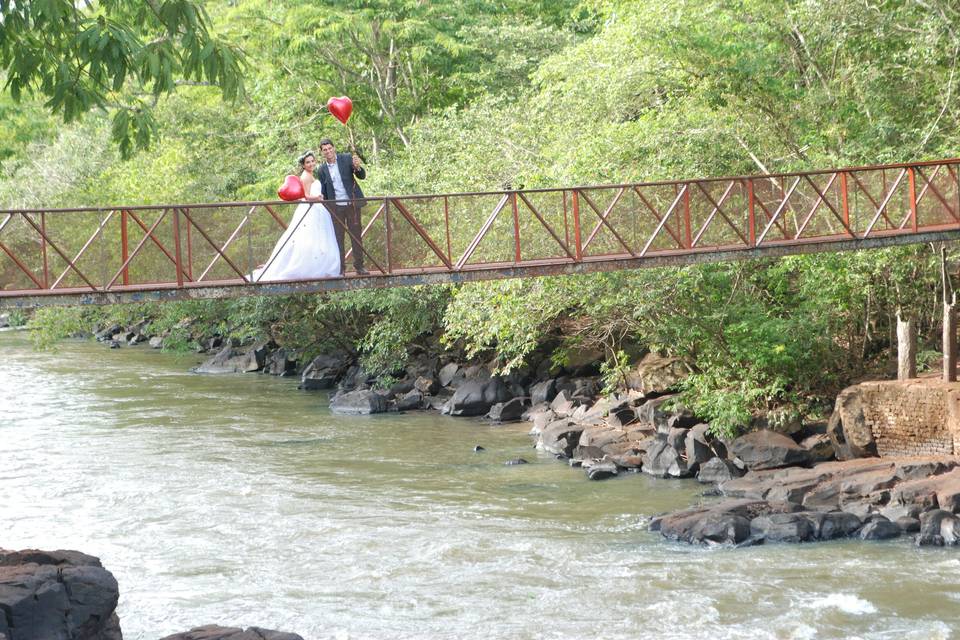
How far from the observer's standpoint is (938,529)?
547 inches

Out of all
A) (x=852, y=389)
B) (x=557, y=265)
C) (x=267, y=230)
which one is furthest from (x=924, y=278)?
(x=267, y=230)

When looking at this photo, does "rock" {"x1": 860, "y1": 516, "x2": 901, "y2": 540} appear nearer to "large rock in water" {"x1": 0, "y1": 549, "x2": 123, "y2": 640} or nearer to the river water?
the river water

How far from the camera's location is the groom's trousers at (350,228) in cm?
1268

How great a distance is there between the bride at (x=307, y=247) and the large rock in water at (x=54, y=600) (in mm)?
3460

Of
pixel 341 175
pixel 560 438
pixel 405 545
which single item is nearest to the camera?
pixel 341 175

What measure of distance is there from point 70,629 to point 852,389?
11776 mm

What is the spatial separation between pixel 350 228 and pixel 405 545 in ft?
14.4

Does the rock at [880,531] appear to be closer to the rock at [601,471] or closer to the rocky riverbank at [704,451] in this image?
the rocky riverbank at [704,451]

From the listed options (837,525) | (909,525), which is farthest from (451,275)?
(909,525)

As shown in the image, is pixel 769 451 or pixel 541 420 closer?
pixel 769 451

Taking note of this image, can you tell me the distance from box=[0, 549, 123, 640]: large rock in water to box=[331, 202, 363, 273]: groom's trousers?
13.8 feet

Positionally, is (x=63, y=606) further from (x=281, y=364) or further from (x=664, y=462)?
(x=281, y=364)

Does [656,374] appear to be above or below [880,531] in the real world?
above

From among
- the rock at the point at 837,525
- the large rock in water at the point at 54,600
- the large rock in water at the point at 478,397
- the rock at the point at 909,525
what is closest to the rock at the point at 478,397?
the large rock in water at the point at 478,397
